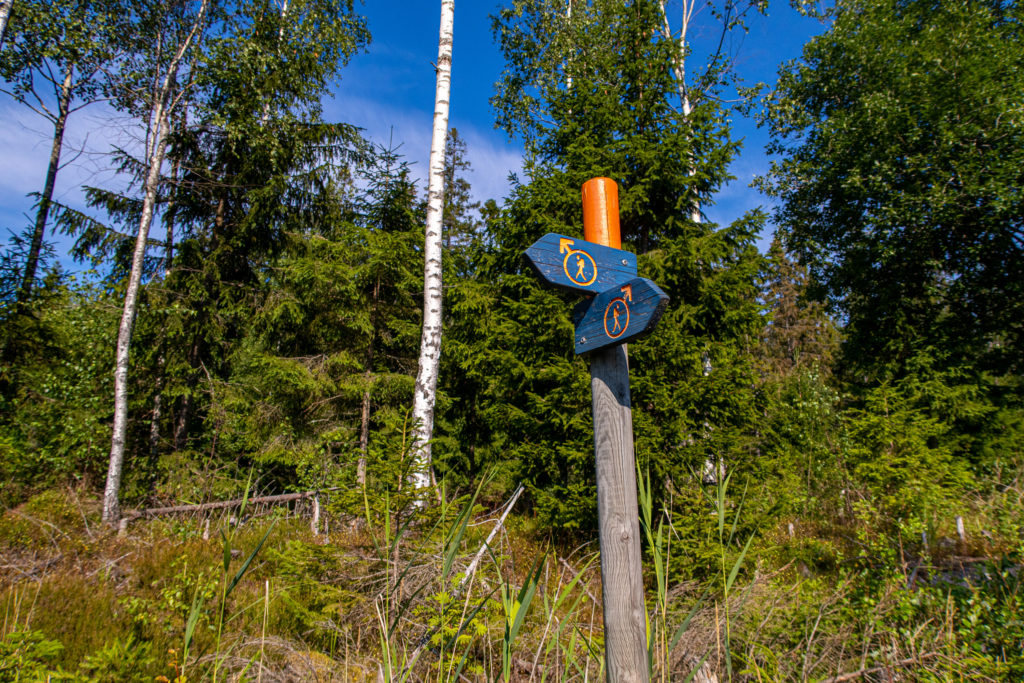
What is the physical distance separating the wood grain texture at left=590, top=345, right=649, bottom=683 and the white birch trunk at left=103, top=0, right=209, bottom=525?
769 cm

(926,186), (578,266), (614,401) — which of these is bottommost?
(614,401)

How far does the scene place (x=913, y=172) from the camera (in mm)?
12148

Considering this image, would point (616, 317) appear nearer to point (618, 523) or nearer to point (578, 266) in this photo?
point (578, 266)

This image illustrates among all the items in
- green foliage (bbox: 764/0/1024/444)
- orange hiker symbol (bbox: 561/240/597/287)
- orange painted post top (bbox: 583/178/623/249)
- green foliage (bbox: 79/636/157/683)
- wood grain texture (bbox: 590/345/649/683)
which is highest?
green foliage (bbox: 764/0/1024/444)

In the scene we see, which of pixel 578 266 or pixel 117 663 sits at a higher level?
pixel 578 266

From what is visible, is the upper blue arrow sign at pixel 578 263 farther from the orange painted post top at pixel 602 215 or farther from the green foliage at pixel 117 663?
the green foliage at pixel 117 663

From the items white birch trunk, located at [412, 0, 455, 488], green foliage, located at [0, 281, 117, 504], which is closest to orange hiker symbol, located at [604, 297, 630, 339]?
white birch trunk, located at [412, 0, 455, 488]

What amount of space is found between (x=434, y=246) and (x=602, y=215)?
4.50 metres

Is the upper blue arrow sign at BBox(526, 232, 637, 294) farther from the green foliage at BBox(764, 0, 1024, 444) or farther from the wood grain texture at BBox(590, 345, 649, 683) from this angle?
the green foliage at BBox(764, 0, 1024, 444)

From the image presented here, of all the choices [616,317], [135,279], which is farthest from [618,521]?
[135,279]

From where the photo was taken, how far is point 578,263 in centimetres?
208

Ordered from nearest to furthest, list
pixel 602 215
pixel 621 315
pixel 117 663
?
pixel 621 315 → pixel 602 215 → pixel 117 663

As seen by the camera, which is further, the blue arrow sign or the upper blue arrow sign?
the upper blue arrow sign

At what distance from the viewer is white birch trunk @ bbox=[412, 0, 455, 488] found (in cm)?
624
